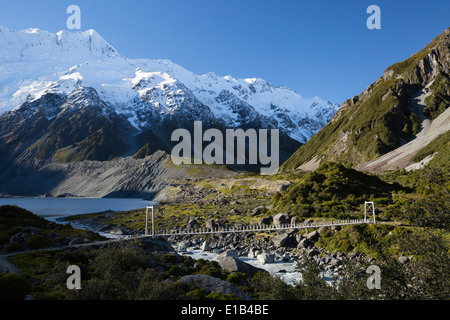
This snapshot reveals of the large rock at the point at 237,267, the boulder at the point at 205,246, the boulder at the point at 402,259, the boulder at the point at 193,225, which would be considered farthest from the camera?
the boulder at the point at 193,225

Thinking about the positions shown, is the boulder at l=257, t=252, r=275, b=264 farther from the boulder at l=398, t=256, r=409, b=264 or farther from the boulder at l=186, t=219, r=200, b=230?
the boulder at l=186, t=219, r=200, b=230

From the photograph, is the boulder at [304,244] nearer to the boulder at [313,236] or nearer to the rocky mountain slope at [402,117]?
the boulder at [313,236]

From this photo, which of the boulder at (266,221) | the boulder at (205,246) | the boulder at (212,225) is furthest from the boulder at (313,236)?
the boulder at (212,225)

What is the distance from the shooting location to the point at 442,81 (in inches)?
7185

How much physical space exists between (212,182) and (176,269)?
124 m

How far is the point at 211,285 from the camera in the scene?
2367cm

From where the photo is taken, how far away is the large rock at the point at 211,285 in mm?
22984

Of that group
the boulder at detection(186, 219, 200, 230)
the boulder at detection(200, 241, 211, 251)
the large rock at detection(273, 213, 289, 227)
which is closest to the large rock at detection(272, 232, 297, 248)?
the large rock at detection(273, 213, 289, 227)

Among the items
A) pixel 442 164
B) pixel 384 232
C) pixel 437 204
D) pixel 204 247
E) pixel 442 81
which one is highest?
pixel 442 81

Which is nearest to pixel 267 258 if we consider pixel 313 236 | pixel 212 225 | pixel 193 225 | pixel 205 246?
pixel 313 236
